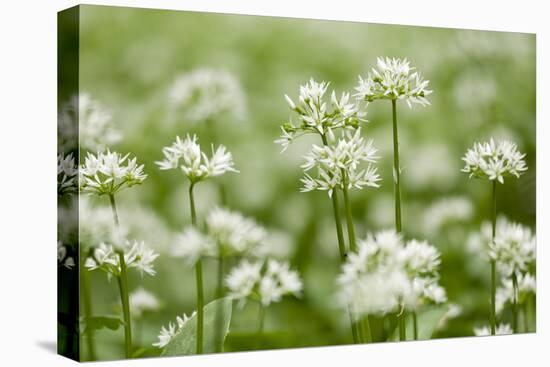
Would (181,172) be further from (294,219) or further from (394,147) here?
(394,147)

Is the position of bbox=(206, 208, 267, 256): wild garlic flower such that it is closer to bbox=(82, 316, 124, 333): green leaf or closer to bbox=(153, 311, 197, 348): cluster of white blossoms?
bbox=(153, 311, 197, 348): cluster of white blossoms

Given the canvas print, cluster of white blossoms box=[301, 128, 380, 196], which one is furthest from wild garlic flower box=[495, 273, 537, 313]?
cluster of white blossoms box=[301, 128, 380, 196]

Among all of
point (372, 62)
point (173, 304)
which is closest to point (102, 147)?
point (173, 304)

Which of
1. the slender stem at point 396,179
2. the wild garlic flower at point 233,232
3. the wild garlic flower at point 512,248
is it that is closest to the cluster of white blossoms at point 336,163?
the slender stem at point 396,179

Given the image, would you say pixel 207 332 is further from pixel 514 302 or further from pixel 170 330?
pixel 514 302

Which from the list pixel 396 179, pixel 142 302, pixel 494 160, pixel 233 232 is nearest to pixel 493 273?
pixel 494 160

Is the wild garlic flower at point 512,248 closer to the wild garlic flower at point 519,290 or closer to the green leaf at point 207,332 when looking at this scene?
the wild garlic flower at point 519,290

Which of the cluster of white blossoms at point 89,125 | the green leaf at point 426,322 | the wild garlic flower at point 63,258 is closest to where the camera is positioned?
the cluster of white blossoms at point 89,125
